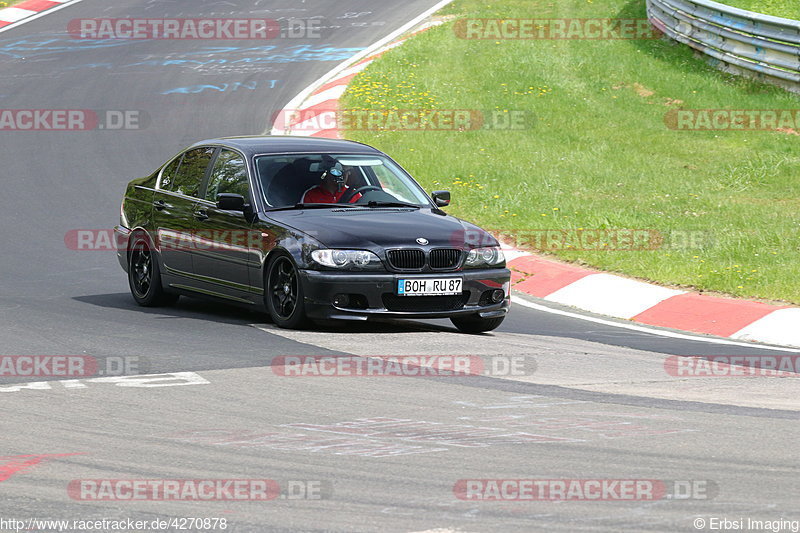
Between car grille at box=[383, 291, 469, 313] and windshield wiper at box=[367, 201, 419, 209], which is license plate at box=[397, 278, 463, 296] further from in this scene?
windshield wiper at box=[367, 201, 419, 209]

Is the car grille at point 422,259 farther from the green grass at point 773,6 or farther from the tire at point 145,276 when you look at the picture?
the green grass at point 773,6

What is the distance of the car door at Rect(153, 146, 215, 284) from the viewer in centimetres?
1123

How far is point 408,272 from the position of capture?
979 centimetres

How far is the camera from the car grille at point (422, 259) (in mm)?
9781

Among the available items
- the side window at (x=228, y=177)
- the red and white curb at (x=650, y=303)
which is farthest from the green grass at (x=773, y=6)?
the side window at (x=228, y=177)

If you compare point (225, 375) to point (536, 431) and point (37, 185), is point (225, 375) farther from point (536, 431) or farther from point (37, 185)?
point (37, 185)

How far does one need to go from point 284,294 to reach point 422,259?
1159 mm

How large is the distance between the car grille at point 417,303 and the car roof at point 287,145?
6.09 ft

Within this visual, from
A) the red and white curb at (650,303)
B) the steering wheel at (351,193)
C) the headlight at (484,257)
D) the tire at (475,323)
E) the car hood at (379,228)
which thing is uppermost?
the steering wheel at (351,193)

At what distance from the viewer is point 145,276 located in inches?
463

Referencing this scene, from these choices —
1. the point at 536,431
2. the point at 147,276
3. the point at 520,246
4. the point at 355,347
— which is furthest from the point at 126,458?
the point at 520,246

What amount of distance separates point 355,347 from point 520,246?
5329 millimetres

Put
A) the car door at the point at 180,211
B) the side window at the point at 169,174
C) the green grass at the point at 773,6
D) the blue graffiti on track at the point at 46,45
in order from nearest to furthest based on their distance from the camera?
the car door at the point at 180,211 < the side window at the point at 169,174 < the green grass at the point at 773,6 < the blue graffiti on track at the point at 46,45

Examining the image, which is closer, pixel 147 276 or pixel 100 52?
pixel 147 276
